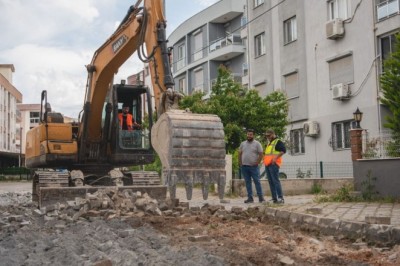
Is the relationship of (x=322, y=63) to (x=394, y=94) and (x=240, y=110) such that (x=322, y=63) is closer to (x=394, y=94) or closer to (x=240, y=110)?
(x=240, y=110)

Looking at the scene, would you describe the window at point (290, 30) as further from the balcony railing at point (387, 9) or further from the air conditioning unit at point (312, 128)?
the balcony railing at point (387, 9)

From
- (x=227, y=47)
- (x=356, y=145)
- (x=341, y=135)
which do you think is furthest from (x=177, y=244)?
(x=227, y=47)

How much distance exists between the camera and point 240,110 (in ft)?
72.7

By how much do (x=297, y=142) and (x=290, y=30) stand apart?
18.3 feet

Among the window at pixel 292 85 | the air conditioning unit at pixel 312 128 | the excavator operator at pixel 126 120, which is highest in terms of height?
the window at pixel 292 85

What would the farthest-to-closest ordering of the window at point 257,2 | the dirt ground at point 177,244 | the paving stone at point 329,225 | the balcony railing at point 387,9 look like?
the window at point 257,2 < the balcony railing at point 387,9 < the paving stone at point 329,225 < the dirt ground at point 177,244

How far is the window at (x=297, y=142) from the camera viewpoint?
27.1 meters

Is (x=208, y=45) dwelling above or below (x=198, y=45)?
below

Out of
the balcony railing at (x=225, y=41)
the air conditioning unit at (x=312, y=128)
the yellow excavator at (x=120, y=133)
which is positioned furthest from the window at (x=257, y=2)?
the yellow excavator at (x=120, y=133)

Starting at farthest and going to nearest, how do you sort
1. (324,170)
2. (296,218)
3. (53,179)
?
(324,170)
(53,179)
(296,218)

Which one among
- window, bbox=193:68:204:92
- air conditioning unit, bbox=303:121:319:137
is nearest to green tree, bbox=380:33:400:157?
air conditioning unit, bbox=303:121:319:137

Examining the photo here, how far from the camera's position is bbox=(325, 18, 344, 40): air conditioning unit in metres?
24.0

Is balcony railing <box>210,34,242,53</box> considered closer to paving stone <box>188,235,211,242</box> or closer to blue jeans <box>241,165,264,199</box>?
blue jeans <box>241,165,264,199</box>

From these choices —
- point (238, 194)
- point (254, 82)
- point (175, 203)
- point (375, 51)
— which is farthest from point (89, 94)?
point (254, 82)
